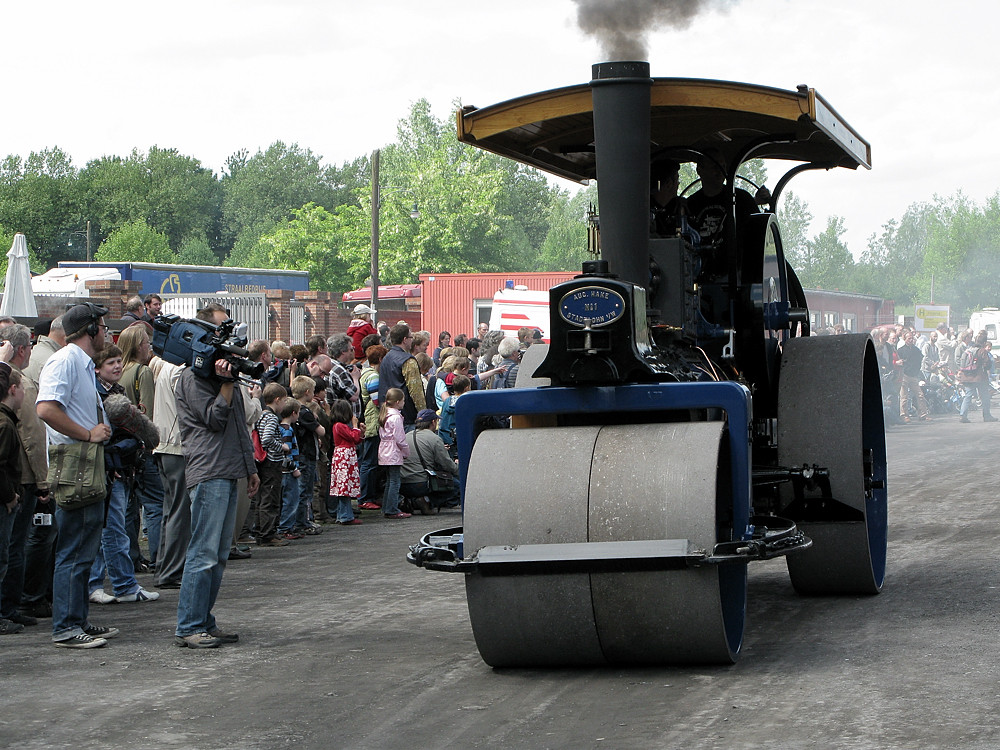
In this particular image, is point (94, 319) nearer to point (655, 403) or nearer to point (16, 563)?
point (16, 563)

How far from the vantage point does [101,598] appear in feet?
25.8

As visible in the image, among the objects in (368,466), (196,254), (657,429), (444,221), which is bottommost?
(368,466)

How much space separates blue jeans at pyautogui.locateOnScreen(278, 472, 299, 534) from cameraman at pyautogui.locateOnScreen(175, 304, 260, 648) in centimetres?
395

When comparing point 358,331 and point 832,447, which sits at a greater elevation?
point 358,331

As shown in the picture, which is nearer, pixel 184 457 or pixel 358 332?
pixel 184 457

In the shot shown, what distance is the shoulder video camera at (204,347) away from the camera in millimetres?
6609

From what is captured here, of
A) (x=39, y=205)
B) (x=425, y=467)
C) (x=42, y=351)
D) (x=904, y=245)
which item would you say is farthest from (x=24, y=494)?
(x=904, y=245)

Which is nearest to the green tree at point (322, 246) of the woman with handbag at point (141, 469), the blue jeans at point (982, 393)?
the blue jeans at point (982, 393)

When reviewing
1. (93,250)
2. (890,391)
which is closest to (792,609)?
(890,391)

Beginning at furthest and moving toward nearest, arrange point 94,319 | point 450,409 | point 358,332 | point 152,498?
1. point 358,332
2. point 450,409
3. point 152,498
4. point 94,319

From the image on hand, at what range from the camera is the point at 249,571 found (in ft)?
29.8

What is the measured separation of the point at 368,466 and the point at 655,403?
7081mm

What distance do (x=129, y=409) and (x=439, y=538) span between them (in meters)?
2.65

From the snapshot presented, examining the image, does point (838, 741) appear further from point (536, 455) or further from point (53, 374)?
point (53, 374)
